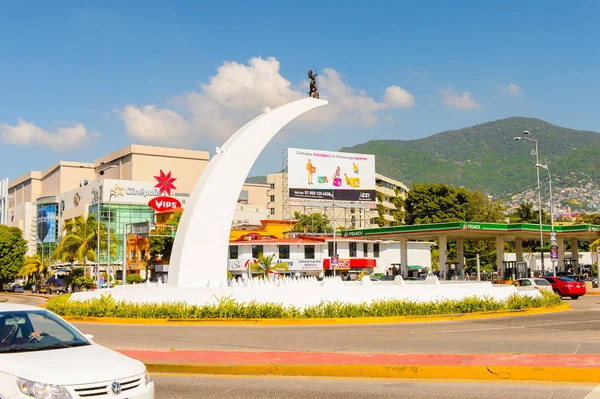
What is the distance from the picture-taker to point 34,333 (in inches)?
284

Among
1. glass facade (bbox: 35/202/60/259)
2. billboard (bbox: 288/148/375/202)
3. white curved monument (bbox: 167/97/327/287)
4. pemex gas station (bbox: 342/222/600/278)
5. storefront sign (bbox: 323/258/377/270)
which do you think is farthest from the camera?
glass facade (bbox: 35/202/60/259)

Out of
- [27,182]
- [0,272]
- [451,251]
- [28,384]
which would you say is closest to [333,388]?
[28,384]

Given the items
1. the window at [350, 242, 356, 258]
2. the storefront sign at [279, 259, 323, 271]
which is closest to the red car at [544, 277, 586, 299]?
the storefront sign at [279, 259, 323, 271]

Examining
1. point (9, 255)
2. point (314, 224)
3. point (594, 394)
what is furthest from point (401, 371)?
point (314, 224)

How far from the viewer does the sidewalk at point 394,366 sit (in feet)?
32.2

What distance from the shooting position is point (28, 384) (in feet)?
19.8

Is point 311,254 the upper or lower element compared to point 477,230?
lower

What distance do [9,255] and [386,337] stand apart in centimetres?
7477

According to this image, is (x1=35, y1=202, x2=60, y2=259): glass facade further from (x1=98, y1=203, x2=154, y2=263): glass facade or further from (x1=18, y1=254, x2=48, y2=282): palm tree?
(x1=18, y1=254, x2=48, y2=282): palm tree

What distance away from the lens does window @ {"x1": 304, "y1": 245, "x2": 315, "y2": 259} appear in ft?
220

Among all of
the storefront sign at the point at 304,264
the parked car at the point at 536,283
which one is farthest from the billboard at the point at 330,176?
the parked car at the point at 536,283

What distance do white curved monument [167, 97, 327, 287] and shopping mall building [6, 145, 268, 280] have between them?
54.0 m

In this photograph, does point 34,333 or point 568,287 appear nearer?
point 34,333

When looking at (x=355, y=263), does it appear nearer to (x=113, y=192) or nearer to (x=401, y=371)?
(x=113, y=192)
